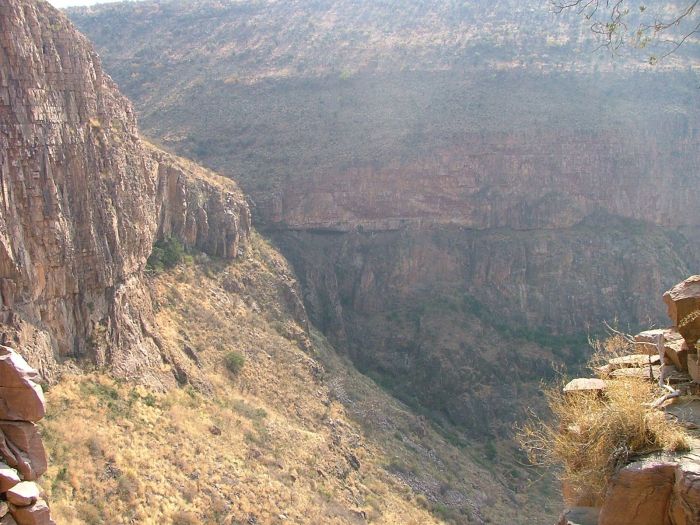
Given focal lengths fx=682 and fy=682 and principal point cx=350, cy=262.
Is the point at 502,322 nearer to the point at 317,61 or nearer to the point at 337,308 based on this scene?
the point at 337,308

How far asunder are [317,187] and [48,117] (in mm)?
31679

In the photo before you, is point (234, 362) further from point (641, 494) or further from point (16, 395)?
point (641, 494)

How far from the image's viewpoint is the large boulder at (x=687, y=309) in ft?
33.6

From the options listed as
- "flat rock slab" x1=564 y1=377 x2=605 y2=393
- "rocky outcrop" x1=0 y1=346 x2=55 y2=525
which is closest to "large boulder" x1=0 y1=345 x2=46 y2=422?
"rocky outcrop" x1=0 y1=346 x2=55 y2=525

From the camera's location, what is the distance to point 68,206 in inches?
852

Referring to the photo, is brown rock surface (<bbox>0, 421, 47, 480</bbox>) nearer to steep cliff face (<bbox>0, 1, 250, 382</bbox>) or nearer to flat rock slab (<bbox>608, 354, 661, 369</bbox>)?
steep cliff face (<bbox>0, 1, 250, 382</bbox>)

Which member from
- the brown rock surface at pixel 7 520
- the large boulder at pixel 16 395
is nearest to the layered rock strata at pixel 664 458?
the brown rock surface at pixel 7 520

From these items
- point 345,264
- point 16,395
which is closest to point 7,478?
point 16,395

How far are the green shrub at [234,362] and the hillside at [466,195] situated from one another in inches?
591

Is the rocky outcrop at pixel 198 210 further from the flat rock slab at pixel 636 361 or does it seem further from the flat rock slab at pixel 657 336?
the flat rock slab at pixel 636 361

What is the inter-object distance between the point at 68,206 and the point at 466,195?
36337 mm

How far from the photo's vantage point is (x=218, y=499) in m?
21.2

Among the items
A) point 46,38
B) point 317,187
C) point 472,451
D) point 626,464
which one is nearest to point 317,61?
point 317,187

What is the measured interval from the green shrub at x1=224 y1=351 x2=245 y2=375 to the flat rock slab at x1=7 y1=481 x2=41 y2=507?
70.1 ft
